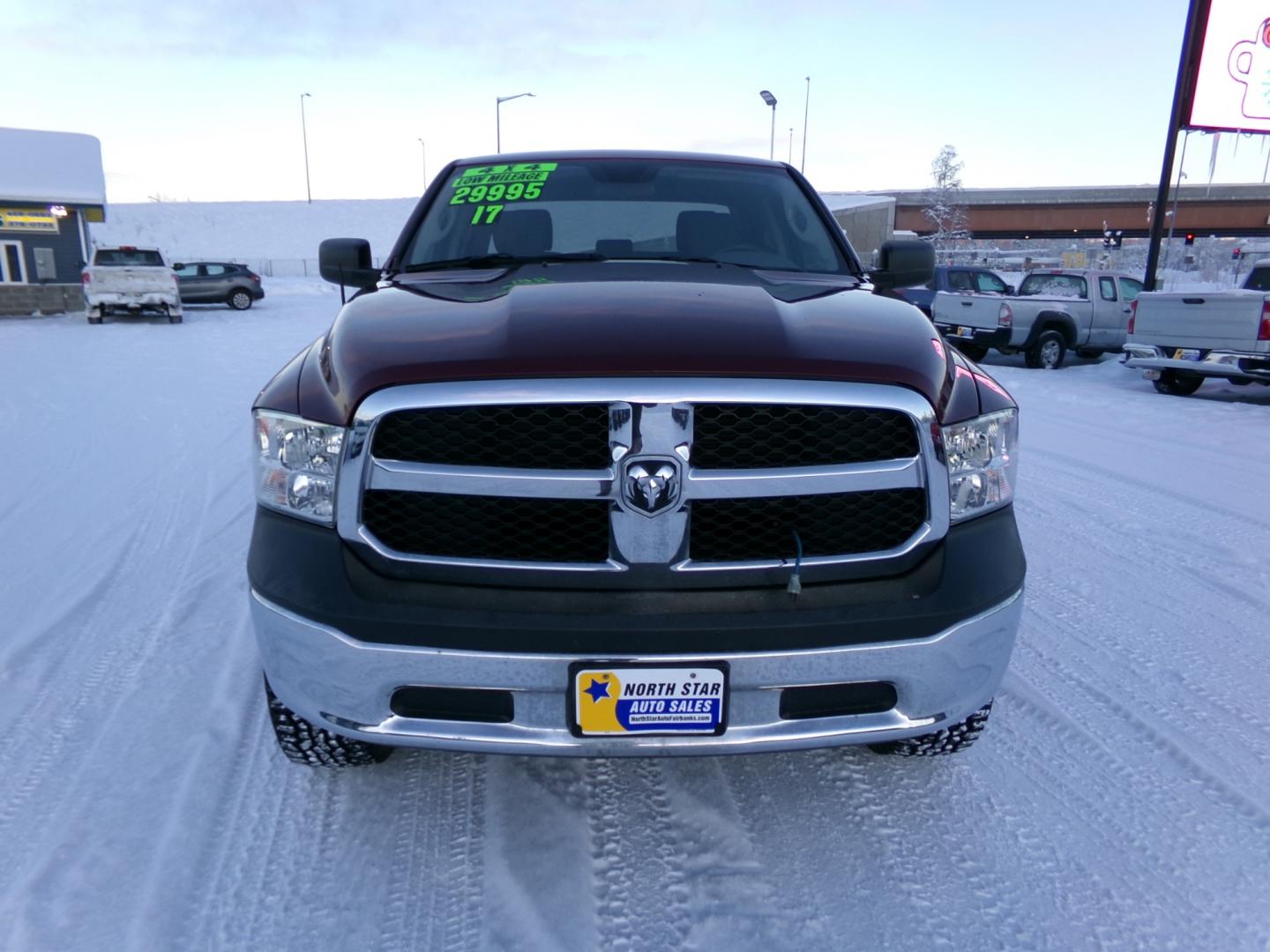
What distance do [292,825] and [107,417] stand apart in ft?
21.9

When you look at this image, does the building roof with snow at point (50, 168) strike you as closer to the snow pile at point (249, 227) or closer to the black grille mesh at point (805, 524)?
the snow pile at point (249, 227)

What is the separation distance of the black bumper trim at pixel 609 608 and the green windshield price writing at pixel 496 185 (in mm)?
A: 1855

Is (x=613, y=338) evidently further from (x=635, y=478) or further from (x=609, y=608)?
(x=609, y=608)

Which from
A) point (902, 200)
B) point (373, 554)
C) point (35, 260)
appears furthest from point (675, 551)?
point (902, 200)

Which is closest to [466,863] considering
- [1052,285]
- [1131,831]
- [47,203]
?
[1131,831]

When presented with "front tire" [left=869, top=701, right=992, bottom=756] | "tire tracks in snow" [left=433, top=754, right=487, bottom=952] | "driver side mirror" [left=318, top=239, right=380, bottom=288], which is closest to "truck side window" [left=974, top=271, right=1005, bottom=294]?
"driver side mirror" [left=318, top=239, right=380, bottom=288]

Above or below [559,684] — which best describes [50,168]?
above

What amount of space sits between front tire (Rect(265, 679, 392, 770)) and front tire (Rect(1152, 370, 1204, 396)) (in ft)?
36.3

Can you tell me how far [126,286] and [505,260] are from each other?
62.0ft

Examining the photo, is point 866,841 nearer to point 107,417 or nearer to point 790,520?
point 790,520

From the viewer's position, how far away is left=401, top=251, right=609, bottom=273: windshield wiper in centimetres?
303

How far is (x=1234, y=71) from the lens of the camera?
15828mm

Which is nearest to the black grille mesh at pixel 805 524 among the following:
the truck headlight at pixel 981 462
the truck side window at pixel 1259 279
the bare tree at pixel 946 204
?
the truck headlight at pixel 981 462

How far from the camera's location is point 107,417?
765 cm
